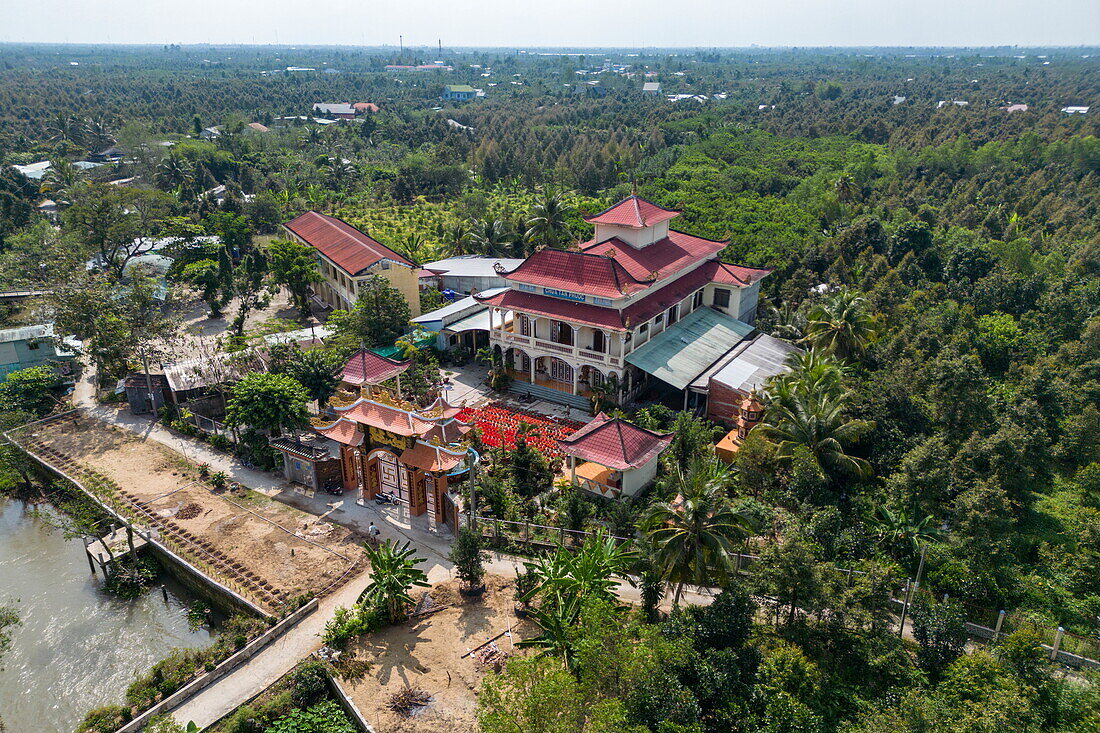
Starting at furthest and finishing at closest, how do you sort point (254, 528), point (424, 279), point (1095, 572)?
point (424, 279) < point (254, 528) < point (1095, 572)

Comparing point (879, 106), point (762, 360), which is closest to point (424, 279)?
point (762, 360)

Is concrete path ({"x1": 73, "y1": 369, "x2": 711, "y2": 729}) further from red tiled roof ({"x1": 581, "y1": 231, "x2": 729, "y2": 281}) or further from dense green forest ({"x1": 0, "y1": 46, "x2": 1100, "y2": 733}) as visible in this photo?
red tiled roof ({"x1": 581, "y1": 231, "x2": 729, "y2": 281})

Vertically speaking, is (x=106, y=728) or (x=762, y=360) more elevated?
(x=762, y=360)

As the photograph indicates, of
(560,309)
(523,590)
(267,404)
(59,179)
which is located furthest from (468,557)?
(59,179)

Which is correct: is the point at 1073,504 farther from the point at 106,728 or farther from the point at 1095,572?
the point at 106,728

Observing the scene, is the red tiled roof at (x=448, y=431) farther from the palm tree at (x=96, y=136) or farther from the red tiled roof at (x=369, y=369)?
the palm tree at (x=96, y=136)
